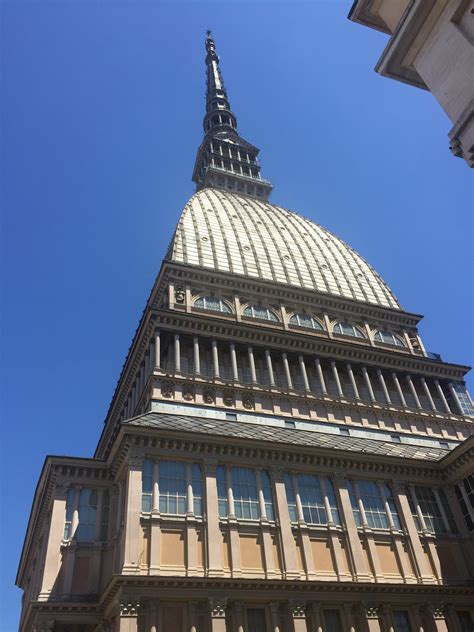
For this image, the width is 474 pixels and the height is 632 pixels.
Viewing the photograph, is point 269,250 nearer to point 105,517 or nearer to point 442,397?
point 442,397

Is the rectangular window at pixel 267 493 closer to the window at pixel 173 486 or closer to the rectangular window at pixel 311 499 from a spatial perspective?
the rectangular window at pixel 311 499

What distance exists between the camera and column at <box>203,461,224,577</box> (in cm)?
3028

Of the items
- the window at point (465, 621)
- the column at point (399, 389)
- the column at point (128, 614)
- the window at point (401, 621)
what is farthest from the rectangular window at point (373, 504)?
the column at point (128, 614)

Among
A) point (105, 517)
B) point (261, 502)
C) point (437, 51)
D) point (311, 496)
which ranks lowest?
point (261, 502)

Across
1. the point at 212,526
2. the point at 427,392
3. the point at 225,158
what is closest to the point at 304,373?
the point at 427,392

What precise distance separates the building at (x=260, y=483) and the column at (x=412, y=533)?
134 mm

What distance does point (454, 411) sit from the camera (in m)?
51.7

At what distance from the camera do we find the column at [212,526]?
30277 mm

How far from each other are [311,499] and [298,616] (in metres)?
7.55

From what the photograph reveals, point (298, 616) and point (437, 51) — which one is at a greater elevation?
point (437, 51)

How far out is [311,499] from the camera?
118ft

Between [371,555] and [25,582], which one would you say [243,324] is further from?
[25,582]

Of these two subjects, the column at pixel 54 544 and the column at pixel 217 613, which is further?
the column at pixel 54 544

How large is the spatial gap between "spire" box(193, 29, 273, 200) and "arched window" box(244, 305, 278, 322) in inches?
1697
